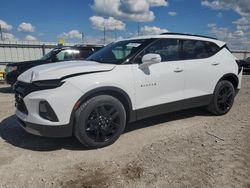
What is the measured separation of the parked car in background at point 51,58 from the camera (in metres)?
8.59

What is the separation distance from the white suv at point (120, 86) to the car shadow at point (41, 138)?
401 millimetres

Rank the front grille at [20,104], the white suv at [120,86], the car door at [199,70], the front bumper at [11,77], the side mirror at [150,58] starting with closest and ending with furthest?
1. the white suv at [120,86]
2. the front grille at [20,104]
3. the side mirror at [150,58]
4. the car door at [199,70]
5. the front bumper at [11,77]

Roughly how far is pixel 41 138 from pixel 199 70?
3.21 metres

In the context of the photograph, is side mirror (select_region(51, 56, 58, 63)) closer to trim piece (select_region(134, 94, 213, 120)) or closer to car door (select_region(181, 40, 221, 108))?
car door (select_region(181, 40, 221, 108))

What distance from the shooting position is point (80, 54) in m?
9.66

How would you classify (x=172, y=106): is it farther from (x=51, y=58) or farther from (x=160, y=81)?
(x=51, y=58)

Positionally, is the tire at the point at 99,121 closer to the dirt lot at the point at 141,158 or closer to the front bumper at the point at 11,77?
the dirt lot at the point at 141,158

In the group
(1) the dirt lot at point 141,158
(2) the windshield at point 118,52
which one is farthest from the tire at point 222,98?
(2) the windshield at point 118,52

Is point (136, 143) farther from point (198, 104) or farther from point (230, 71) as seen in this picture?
point (230, 71)

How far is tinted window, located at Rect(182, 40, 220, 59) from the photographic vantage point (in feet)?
16.1

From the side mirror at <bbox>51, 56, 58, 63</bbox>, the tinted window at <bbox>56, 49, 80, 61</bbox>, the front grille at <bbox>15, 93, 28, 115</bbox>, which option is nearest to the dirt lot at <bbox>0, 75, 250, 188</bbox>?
the front grille at <bbox>15, 93, 28, 115</bbox>

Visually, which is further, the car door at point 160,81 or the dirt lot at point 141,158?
the car door at point 160,81

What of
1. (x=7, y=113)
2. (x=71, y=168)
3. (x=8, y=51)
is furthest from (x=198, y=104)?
(x=8, y=51)

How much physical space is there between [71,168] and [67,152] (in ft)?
1.71
